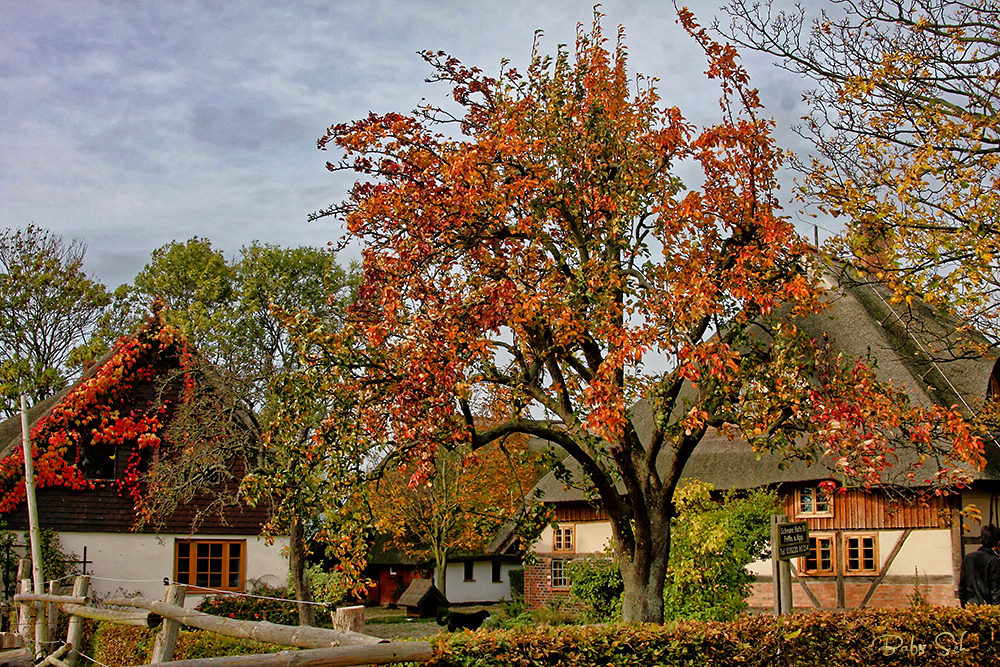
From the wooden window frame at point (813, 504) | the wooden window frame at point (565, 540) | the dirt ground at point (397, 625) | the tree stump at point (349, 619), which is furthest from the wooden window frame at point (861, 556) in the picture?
the tree stump at point (349, 619)

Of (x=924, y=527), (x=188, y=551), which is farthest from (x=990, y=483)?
(x=188, y=551)

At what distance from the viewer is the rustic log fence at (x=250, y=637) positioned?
7.09 metres

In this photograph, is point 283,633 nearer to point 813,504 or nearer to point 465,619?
point 813,504

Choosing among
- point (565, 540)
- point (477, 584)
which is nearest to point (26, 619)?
Answer: point (565, 540)

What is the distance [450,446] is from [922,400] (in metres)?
14.6

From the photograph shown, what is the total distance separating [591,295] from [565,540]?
19.0 metres

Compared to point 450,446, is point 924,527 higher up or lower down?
lower down

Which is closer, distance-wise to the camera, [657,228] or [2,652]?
[657,228]

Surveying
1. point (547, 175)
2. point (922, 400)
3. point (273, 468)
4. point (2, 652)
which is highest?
point (547, 175)

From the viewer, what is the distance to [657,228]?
12.0m

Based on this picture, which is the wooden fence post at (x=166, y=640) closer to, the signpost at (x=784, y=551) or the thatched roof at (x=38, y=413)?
the signpost at (x=784, y=551)

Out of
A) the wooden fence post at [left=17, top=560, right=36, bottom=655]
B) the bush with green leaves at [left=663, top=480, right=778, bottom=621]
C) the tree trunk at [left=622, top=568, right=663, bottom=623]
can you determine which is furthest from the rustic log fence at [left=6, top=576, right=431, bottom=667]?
the bush with green leaves at [left=663, top=480, right=778, bottom=621]

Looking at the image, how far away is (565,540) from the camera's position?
2873 cm

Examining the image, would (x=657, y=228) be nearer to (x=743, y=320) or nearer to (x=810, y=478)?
(x=743, y=320)
